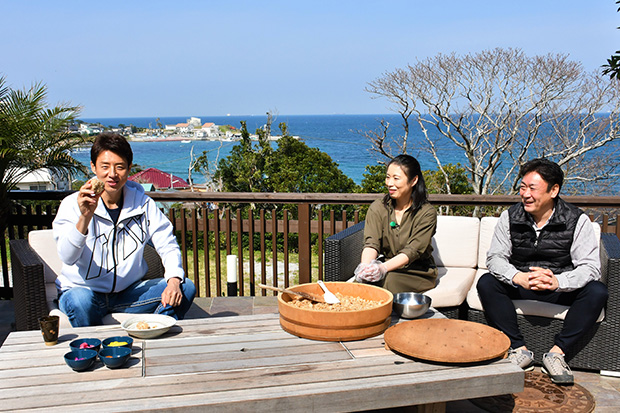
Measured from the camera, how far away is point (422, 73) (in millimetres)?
16469

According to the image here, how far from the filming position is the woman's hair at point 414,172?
2.98m

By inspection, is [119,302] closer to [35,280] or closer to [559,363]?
[35,280]

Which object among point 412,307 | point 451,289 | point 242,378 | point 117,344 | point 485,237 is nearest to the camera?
point 242,378

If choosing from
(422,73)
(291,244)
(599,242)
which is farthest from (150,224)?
(422,73)

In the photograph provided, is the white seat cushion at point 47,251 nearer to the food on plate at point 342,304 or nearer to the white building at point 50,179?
the white building at point 50,179

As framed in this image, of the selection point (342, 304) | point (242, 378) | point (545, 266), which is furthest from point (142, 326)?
point (545, 266)

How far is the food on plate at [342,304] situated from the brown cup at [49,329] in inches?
34.8

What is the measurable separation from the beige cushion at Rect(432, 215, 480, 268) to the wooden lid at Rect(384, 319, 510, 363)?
149cm

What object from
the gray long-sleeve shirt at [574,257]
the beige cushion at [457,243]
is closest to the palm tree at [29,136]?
the beige cushion at [457,243]

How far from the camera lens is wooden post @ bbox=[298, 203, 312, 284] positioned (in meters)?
4.00

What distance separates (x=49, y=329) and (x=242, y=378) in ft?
2.64

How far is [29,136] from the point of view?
395 centimetres

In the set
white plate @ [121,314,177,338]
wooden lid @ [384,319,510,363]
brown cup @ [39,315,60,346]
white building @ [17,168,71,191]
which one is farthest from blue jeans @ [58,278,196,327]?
white building @ [17,168,71,191]

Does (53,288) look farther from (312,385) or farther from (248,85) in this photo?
(248,85)
